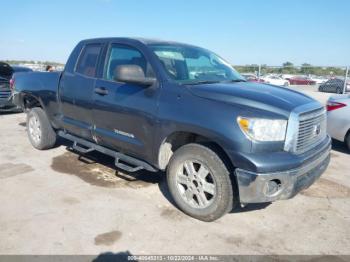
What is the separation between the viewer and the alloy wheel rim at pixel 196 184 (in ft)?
11.7

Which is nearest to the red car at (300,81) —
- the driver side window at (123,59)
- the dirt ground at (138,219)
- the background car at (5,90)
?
the background car at (5,90)

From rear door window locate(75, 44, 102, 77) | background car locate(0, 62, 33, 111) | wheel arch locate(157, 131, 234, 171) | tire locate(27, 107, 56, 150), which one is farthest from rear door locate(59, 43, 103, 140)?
background car locate(0, 62, 33, 111)

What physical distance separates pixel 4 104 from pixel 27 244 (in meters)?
8.13

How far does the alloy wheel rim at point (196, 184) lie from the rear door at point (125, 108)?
527 mm

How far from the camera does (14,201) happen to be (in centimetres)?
411

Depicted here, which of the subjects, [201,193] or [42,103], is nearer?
[201,193]

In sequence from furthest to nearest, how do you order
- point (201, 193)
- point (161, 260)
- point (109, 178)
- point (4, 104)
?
1. point (4, 104)
2. point (109, 178)
3. point (201, 193)
4. point (161, 260)

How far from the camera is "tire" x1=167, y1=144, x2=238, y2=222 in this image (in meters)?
3.41

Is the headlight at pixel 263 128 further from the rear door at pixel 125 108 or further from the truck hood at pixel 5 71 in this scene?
the truck hood at pixel 5 71

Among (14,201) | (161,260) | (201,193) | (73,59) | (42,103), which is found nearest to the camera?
(161,260)

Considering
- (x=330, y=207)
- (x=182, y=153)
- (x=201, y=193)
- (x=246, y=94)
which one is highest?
(x=246, y=94)

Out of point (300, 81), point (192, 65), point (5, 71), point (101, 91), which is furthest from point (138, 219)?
point (300, 81)

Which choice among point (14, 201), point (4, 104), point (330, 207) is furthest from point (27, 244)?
point (4, 104)

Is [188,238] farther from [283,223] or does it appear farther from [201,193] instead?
[283,223]
